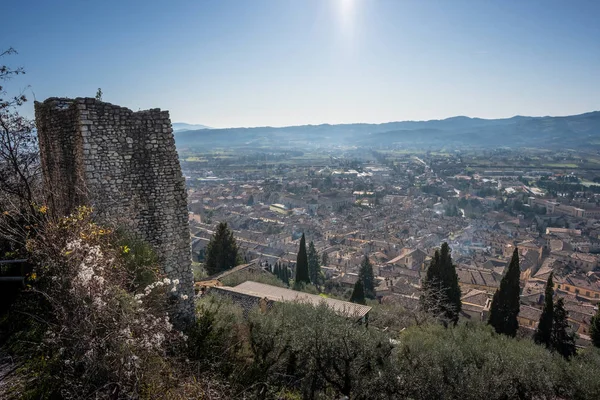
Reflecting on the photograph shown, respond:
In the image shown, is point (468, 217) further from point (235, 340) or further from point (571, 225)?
point (235, 340)

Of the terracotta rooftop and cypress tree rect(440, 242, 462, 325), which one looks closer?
the terracotta rooftop

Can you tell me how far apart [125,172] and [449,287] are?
18735mm

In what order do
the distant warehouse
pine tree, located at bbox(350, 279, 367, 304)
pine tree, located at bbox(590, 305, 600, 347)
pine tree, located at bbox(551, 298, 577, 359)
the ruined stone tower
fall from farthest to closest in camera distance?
pine tree, located at bbox(350, 279, 367, 304), pine tree, located at bbox(551, 298, 577, 359), pine tree, located at bbox(590, 305, 600, 347), the distant warehouse, the ruined stone tower

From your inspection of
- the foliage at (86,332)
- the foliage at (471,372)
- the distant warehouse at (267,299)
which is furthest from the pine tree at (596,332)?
the foliage at (86,332)

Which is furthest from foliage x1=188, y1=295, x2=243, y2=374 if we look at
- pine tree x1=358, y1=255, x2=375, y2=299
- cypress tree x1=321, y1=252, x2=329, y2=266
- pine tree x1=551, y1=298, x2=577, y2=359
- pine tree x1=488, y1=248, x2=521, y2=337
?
cypress tree x1=321, y1=252, x2=329, y2=266

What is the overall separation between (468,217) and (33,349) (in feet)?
285

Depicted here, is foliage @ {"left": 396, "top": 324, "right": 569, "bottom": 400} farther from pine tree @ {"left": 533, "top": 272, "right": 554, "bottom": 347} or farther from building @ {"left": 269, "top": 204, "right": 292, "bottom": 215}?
building @ {"left": 269, "top": 204, "right": 292, "bottom": 215}

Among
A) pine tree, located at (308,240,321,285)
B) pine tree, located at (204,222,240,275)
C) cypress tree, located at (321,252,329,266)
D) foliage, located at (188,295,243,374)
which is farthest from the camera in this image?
cypress tree, located at (321,252,329,266)

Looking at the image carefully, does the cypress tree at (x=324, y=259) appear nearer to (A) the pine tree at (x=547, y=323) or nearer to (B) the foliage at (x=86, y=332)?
(A) the pine tree at (x=547, y=323)

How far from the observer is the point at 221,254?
81.5 feet

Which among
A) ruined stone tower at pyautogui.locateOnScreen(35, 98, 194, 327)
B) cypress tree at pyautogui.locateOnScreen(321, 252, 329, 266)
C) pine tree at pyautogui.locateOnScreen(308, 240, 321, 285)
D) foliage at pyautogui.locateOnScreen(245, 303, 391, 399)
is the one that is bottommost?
cypress tree at pyautogui.locateOnScreen(321, 252, 329, 266)

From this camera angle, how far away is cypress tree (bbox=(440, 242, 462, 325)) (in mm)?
20625

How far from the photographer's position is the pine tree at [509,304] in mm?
20359

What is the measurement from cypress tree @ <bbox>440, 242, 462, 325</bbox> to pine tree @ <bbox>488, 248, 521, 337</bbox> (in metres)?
1.91
